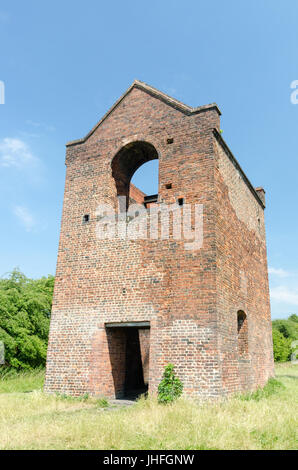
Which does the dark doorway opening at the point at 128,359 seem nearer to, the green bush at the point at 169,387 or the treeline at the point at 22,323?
the green bush at the point at 169,387

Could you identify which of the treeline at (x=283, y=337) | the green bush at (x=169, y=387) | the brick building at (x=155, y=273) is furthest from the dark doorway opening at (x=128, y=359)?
the treeline at (x=283, y=337)

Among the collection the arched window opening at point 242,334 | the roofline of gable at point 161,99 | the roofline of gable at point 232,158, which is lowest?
the arched window opening at point 242,334

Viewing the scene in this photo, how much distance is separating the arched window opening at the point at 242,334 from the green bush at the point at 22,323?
40.8ft

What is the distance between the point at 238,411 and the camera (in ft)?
24.0

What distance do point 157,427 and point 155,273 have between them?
4.28 m

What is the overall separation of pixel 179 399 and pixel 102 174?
7017 mm

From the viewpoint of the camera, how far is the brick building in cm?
903

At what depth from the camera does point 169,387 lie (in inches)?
334

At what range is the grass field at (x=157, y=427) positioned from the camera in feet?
17.5

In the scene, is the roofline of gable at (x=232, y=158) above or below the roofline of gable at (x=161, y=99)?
below

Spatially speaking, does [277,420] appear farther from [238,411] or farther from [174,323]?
[174,323]

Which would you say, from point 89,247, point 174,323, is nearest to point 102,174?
point 89,247

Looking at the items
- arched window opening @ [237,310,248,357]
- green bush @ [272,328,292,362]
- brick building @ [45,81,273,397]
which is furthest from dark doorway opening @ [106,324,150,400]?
green bush @ [272,328,292,362]

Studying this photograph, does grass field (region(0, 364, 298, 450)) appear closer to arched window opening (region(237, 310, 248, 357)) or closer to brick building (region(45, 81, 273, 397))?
brick building (region(45, 81, 273, 397))
